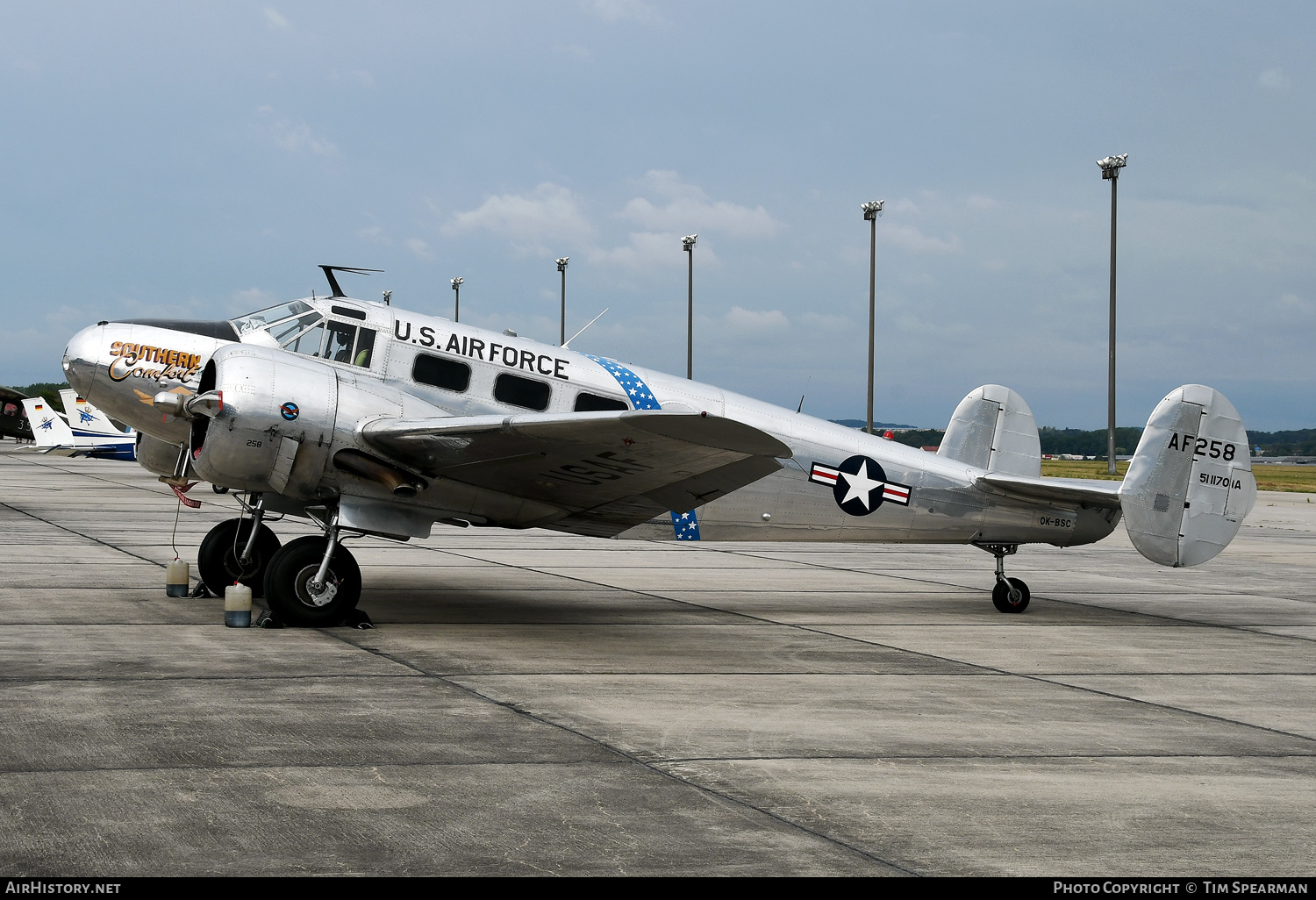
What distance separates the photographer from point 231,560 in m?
13.4

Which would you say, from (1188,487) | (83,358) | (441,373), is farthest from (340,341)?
(1188,487)

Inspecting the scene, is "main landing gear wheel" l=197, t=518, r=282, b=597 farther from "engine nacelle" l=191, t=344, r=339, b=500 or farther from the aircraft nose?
the aircraft nose

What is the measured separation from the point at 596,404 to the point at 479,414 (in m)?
1.22

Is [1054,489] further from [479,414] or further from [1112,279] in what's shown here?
[1112,279]

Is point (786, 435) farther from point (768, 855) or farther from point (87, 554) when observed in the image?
point (87, 554)

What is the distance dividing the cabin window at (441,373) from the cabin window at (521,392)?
0.33 meters

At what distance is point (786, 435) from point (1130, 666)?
442cm

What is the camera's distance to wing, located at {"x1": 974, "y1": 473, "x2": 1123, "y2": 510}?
14.1 m

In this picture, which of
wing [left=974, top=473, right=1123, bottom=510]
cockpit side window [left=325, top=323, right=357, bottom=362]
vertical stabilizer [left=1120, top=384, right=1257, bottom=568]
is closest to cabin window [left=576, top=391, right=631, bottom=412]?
cockpit side window [left=325, top=323, right=357, bottom=362]

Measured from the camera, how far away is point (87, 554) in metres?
17.5

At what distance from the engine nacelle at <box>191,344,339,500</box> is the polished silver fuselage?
2 centimetres

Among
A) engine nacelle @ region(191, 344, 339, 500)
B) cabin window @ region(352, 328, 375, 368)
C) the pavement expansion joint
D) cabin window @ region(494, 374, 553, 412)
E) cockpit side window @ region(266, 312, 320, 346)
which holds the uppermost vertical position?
cockpit side window @ region(266, 312, 320, 346)

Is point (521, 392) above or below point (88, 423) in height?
below
